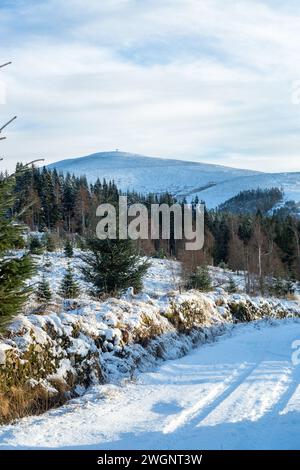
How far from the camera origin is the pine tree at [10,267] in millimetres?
7027

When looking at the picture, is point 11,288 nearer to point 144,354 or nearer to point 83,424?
point 83,424

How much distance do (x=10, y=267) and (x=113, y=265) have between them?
1027 centimetres

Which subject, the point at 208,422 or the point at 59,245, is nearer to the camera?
the point at 208,422

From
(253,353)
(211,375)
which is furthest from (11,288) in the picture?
(253,353)

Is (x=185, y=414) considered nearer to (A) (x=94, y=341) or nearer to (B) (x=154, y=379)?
(B) (x=154, y=379)

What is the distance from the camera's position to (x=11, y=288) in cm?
711

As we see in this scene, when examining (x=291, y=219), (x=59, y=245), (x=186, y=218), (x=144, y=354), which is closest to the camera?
(x=144, y=354)

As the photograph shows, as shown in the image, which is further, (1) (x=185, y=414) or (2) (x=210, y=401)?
(2) (x=210, y=401)

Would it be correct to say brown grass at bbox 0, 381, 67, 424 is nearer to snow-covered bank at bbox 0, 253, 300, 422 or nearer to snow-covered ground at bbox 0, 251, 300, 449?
snow-covered bank at bbox 0, 253, 300, 422

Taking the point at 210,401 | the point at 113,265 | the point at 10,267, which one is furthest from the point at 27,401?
the point at 113,265

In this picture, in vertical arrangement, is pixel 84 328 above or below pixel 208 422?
above

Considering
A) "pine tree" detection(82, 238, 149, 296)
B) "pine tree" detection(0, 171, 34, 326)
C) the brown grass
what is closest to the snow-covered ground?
the brown grass

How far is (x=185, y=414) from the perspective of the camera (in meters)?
6.48
